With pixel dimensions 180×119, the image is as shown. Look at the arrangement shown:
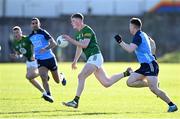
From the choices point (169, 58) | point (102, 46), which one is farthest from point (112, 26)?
point (169, 58)

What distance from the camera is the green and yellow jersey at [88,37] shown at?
1748 centimetres

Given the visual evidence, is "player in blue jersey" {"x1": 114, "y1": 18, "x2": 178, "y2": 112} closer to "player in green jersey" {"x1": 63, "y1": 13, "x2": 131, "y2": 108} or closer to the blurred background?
"player in green jersey" {"x1": 63, "y1": 13, "x2": 131, "y2": 108}

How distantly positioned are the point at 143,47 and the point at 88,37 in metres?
1.45

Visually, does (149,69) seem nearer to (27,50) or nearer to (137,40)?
(137,40)

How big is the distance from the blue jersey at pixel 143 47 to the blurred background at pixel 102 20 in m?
45.6

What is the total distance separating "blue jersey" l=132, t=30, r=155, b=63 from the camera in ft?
54.7

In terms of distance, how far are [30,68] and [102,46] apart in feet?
144

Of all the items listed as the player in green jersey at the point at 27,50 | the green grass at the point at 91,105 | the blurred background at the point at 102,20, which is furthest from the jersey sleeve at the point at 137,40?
the blurred background at the point at 102,20

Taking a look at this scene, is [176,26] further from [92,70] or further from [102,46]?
[92,70]

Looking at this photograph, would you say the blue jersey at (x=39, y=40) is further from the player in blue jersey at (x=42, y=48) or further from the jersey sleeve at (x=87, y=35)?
the jersey sleeve at (x=87, y=35)

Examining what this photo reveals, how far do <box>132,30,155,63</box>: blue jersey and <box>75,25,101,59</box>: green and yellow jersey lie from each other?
4.31 ft

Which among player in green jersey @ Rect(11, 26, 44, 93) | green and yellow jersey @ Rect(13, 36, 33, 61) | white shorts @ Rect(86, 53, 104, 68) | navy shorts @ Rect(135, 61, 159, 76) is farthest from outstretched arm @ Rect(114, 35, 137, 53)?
green and yellow jersey @ Rect(13, 36, 33, 61)

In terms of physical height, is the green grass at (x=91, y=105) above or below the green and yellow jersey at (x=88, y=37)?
below

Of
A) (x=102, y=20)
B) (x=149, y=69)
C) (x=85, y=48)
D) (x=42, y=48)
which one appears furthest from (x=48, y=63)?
(x=102, y=20)
